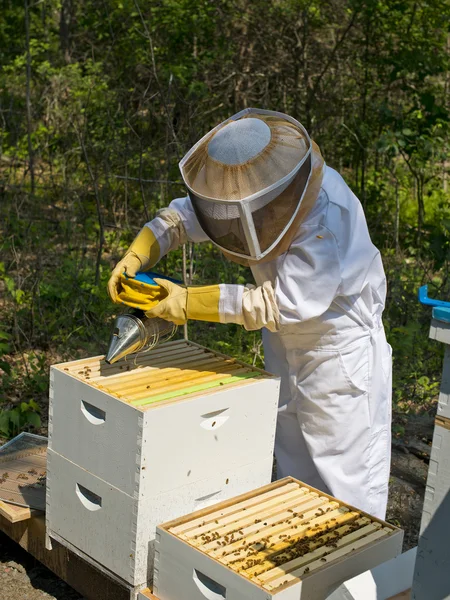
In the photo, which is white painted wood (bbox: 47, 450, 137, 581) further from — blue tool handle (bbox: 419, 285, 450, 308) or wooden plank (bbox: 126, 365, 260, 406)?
blue tool handle (bbox: 419, 285, 450, 308)

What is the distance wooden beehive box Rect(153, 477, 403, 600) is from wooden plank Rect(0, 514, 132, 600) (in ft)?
0.92

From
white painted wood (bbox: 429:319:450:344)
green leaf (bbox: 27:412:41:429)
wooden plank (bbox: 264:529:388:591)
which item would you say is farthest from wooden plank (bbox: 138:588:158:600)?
green leaf (bbox: 27:412:41:429)

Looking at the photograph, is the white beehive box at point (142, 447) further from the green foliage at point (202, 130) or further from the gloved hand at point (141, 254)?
the green foliage at point (202, 130)

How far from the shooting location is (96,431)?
8.40ft

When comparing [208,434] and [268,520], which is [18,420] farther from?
[268,520]

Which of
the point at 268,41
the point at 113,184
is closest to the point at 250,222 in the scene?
the point at 113,184

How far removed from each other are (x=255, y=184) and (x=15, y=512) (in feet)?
5.10

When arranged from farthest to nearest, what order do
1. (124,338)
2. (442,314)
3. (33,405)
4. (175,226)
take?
(33,405) < (175,226) < (124,338) < (442,314)

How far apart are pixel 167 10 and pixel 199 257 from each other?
318 cm

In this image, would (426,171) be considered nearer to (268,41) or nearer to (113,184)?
(268,41)

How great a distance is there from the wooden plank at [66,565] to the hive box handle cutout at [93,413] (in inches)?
21.2

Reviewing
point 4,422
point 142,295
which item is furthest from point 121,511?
point 4,422

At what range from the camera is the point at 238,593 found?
7.25ft

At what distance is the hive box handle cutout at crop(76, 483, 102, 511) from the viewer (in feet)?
8.73
